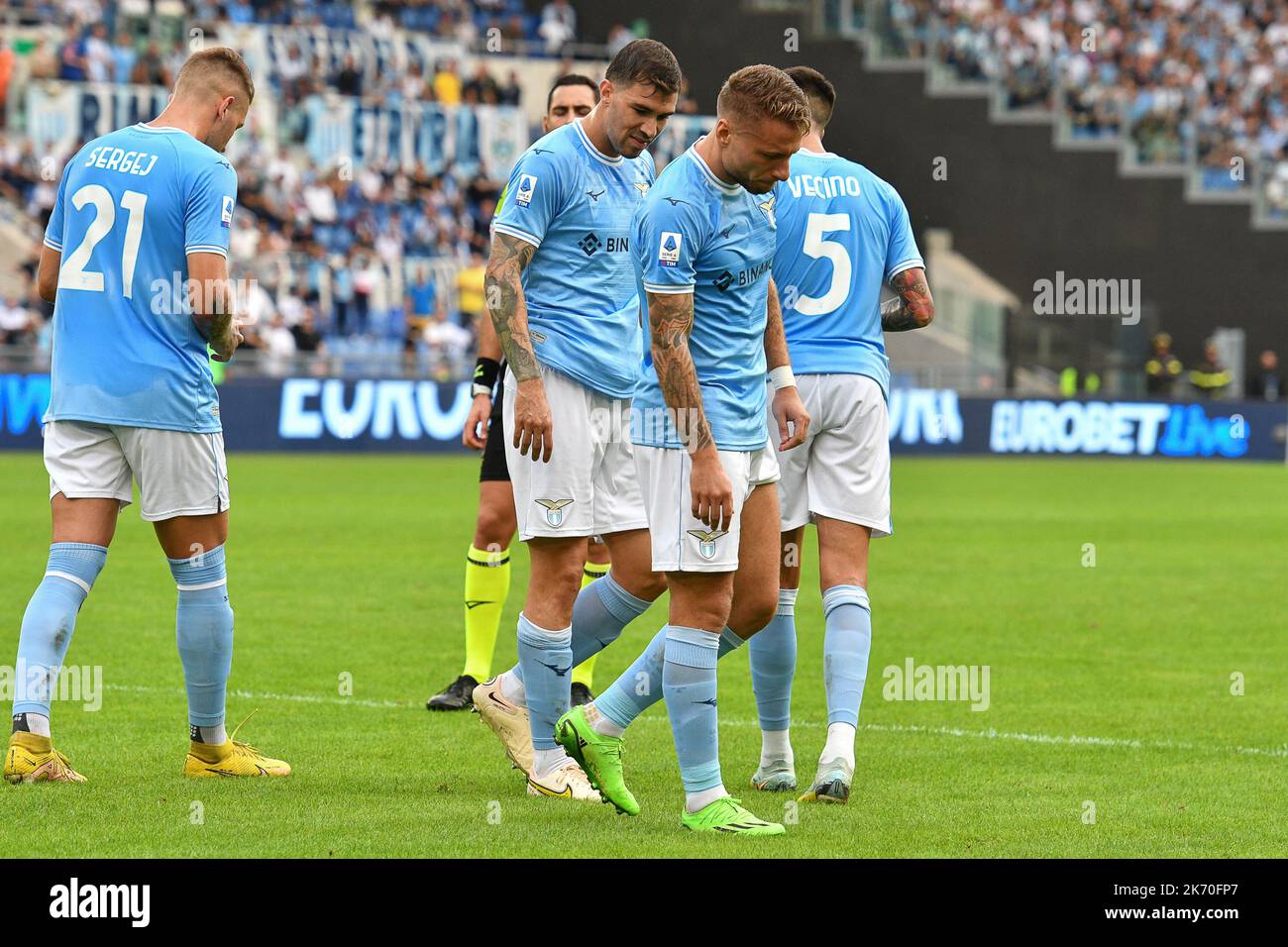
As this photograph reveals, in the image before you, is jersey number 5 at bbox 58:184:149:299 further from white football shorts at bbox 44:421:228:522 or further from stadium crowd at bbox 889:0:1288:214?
stadium crowd at bbox 889:0:1288:214

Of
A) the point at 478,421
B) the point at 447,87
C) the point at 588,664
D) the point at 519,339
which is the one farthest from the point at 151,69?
the point at 519,339

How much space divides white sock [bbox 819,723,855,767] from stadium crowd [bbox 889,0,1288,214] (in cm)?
3074

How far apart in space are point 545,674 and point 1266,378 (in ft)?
100

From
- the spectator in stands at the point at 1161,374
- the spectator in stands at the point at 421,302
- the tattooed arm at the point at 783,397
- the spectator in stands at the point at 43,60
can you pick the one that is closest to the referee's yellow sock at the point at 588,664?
the tattooed arm at the point at 783,397

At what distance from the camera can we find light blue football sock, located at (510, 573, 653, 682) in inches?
251

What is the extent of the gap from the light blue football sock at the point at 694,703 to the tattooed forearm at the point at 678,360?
1.99 feet

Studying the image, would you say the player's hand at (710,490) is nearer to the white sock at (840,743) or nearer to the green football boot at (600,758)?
the green football boot at (600,758)

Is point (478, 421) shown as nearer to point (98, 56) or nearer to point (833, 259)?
point (833, 259)

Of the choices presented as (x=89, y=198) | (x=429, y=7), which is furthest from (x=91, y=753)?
(x=429, y=7)

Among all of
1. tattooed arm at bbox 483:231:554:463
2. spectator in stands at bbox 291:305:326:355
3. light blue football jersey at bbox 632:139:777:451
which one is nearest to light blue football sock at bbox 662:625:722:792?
light blue football jersey at bbox 632:139:777:451

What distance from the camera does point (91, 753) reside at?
6.73 metres

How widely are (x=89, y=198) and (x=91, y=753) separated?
6.74ft

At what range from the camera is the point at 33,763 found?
6082mm
